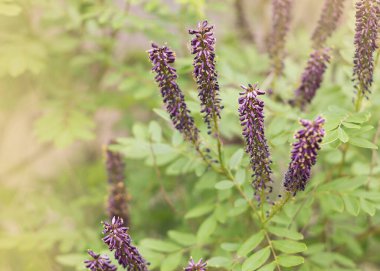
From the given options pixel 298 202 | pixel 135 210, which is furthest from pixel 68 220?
pixel 298 202

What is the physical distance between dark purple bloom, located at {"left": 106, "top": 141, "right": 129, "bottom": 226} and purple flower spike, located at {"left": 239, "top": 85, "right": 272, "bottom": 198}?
0.58 m

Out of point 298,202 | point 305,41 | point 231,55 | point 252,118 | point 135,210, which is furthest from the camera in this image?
point 305,41

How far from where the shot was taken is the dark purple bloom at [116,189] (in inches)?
71.4

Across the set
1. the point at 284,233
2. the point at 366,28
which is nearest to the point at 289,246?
the point at 284,233

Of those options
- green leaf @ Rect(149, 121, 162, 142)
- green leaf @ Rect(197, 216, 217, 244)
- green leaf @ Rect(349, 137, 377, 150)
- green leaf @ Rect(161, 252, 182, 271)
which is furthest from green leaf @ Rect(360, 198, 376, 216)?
green leaf @ Rect(149, 121, 162, 142)

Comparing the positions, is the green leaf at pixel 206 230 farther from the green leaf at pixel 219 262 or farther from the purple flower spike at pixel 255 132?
the purple flower spike at pixel 255 132

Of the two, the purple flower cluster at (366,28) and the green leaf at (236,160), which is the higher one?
the purple flower cluster at (366,28)

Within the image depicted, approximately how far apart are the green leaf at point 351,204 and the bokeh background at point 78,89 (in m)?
0.42

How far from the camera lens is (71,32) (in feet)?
9.42

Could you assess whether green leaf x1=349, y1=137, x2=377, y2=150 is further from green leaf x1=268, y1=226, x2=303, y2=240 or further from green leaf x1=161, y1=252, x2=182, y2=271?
green leaf x1=161, y1=252, x2=182, y2=271

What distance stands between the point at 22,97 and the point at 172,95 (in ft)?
5.45

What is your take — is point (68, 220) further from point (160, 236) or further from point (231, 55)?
point (231, 55)

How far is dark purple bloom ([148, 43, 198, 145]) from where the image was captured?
1.27 meters

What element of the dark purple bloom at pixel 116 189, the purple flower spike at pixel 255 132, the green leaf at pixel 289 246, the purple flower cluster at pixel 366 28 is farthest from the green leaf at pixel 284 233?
the dark purple bloom at pixel 116 189
